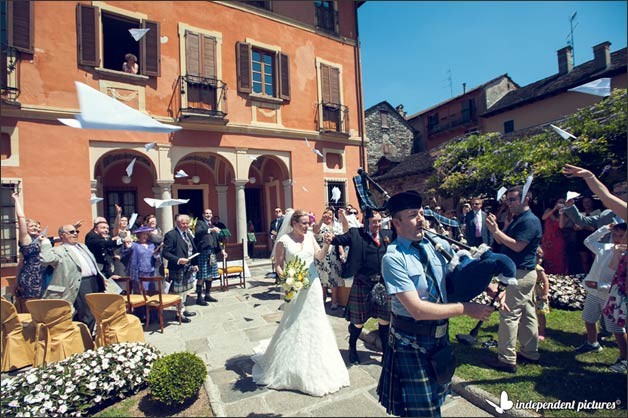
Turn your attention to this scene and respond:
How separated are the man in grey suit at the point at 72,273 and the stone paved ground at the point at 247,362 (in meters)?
1.23

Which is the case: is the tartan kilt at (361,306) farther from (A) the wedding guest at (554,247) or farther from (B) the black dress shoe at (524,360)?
(A) the wedding guest at (554,247)

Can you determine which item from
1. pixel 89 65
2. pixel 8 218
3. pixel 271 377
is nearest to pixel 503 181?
pixel 271 377

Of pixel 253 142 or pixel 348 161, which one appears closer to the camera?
pixel 253 142

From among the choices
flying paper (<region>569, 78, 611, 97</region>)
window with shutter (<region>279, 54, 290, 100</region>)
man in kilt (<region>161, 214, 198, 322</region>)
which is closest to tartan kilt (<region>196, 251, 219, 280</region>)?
man in kilt (<region>161, 214, 198, 322</region>)

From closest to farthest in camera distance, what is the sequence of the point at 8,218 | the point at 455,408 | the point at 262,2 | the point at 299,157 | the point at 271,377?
the point at 455,408
the point at 271,377
the point at 8,218
the point at 262,2
the point at 299,157

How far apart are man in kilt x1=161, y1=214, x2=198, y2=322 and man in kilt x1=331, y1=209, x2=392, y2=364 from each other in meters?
3.67

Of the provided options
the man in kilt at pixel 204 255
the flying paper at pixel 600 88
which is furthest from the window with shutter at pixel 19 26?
the flying paper at pixel 600 88

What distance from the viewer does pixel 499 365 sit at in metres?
3.75

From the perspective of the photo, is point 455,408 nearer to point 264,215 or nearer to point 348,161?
point 348,161

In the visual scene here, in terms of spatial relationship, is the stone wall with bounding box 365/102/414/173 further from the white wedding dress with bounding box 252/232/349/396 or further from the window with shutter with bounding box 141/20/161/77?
the white wedding dress with bounding box 252/232/349/396

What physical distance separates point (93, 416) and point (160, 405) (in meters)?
0.70

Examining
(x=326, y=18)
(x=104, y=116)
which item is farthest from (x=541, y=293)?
(x=326, y=18)

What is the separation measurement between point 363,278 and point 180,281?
4.04 m

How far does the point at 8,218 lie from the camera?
866 cm
